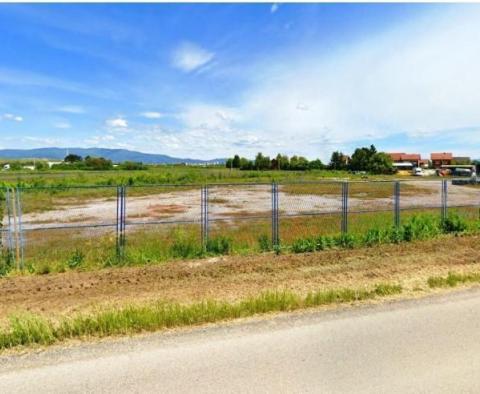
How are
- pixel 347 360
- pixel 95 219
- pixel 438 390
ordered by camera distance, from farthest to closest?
pixel 95 219 < pixel 347 360 < pixel 438 390

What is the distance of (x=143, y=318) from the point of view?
15.9ft

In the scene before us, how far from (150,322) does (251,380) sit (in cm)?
184

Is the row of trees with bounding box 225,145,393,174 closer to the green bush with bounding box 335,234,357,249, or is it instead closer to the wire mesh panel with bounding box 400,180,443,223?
the wire mesh panel with bounding box 400,180,443,223

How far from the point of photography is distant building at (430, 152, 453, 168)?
140575 millimetres

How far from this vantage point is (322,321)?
195 inches

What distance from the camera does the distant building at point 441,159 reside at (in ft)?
461

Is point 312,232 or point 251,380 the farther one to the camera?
point 312,232

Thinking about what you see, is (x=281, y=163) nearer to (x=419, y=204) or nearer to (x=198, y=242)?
(x=419, y=204)

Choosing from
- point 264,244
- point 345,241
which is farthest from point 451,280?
point 264,244

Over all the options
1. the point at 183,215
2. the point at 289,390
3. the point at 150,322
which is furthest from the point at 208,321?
the point at 183,215

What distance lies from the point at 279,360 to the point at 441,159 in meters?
161

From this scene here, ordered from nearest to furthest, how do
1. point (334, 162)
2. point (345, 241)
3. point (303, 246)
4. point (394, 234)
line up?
point (303, 246)
point (345, 241)
point (394, 234)
point (334, 162)

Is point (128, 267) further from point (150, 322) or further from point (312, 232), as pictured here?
point (312, 232)

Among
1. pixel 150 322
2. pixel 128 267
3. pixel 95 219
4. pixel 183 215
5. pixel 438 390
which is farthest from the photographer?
pixel 183 215
